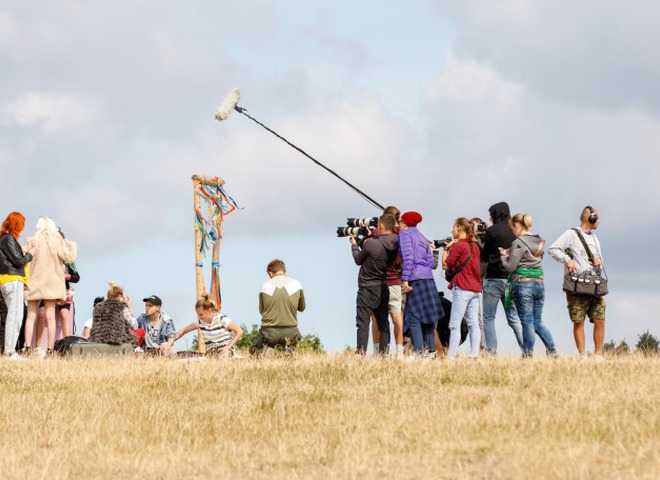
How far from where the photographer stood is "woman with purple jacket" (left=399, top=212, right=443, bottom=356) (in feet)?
51.7

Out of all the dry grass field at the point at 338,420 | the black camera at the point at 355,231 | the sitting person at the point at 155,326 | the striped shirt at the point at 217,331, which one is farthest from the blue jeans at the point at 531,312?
the sitting person at the point at 155,326

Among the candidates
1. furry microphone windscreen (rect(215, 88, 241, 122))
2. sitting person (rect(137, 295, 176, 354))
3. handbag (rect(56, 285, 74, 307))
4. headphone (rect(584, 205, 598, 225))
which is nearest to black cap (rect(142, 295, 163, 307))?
sitting person (rect(137, 295, 176, 354))

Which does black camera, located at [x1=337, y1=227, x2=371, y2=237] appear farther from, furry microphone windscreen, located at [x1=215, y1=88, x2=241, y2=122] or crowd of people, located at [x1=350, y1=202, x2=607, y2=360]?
furry microphone windscreen, located at [x1=215, y1=88, x2=241, y2=122]

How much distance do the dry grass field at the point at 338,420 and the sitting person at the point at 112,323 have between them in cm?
267

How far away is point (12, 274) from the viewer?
1756 cm

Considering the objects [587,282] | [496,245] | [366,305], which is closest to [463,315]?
[496,245]

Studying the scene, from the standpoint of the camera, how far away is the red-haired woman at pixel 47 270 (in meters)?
18.1

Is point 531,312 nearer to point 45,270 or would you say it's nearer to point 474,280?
point 474,280

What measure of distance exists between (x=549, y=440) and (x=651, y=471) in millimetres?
1344

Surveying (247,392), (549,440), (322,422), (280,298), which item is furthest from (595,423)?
(280,298)

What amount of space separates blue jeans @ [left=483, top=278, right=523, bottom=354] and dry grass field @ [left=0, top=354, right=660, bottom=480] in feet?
3.51

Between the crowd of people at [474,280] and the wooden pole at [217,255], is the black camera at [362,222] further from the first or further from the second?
the wooden pole at [217,255]

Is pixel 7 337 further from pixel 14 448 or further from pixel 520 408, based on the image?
pixel 520 408

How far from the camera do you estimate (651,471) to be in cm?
900
